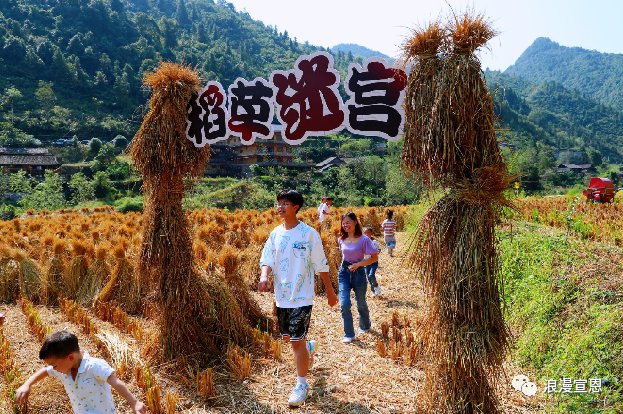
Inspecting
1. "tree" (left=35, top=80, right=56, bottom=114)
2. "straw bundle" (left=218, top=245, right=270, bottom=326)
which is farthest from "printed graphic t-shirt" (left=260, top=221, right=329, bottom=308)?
"tree" (left=35, top=80, right=56, bottom=114)

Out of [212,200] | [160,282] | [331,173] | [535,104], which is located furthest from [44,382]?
[535,104]

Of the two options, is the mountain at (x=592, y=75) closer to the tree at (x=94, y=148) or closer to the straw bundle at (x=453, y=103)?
the tree at (x=94, y=148)

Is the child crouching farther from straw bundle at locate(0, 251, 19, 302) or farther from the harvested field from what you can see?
straw bundle at locate(0, 251, 19, 302)

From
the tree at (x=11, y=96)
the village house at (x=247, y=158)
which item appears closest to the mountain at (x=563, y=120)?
the village house at (x=247, y=158)

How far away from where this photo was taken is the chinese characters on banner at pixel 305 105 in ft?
11.0

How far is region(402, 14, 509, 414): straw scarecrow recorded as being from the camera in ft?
9.01

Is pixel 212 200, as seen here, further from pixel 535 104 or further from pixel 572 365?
pixel 535 104

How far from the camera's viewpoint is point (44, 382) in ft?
11.3

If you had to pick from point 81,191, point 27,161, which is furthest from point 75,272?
point 27,161

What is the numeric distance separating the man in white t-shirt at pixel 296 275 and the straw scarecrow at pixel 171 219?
1.33 meters

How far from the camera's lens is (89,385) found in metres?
2.35

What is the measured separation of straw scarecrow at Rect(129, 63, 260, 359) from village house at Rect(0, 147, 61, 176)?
147 feet

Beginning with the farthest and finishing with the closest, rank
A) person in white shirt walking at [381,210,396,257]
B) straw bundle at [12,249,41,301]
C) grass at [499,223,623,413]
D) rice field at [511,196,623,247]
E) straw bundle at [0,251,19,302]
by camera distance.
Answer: person in white shirt walking at [381,210,396,257]
rice field at [511,196,623,247]
straw bundle at [0,251,19,302]
straw bundle at [12,249,41,301]
grass at [499,223,623,413]

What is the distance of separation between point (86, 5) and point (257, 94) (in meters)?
95.4
